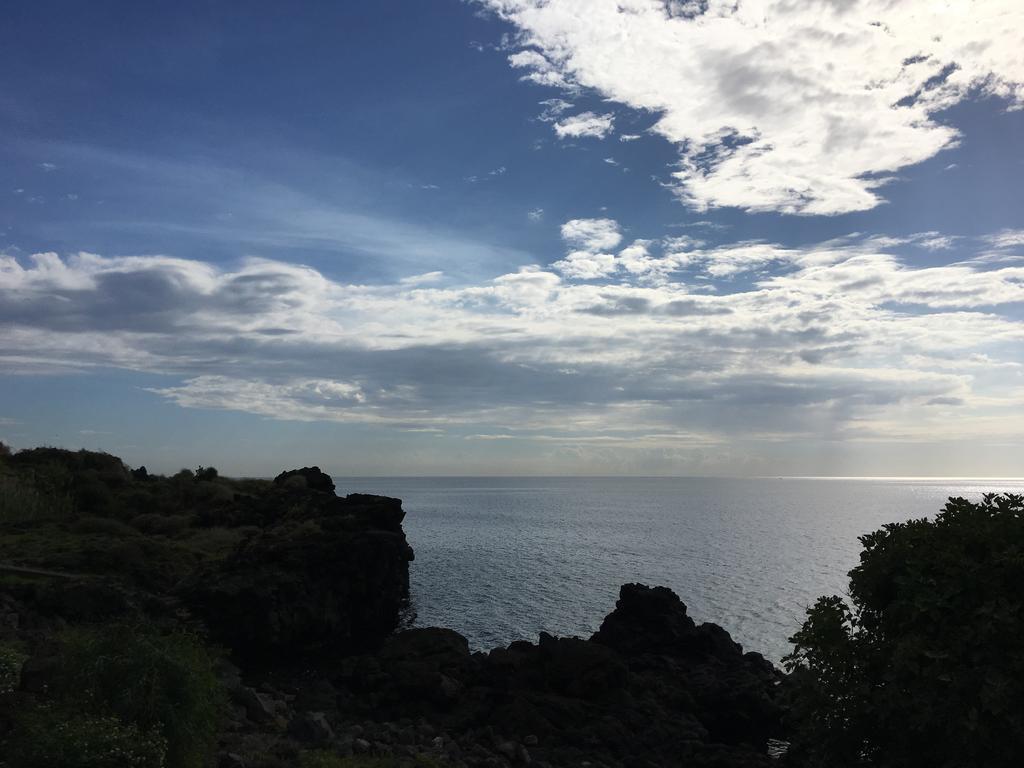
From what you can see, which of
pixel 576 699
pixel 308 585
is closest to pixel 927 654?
pixel 576 699

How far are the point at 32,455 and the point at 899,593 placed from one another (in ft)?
245

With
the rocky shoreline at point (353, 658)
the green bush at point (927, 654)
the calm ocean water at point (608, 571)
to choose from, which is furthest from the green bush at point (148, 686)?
the calm ocean water at point (608, 571)

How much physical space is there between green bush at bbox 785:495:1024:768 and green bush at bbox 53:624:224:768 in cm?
1248

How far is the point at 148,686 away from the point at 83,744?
Answer: 2.40 meters

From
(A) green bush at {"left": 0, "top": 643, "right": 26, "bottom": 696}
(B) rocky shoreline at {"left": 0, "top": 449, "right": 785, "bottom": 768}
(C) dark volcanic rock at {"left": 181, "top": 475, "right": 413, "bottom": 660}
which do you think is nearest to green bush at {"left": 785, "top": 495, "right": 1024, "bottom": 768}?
(B) rocky shoreline at {"left": 0, "top": 449, "right": 785, "bottom": 768}

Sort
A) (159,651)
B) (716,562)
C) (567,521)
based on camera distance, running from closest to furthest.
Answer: (159,651)
(716,562)
(567,521)

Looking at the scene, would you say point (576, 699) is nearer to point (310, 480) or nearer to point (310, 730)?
point (310, 730)

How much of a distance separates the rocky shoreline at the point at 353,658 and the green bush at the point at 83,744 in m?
2.07

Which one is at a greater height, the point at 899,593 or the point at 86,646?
the point at 899,593

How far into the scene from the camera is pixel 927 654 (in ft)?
47.0

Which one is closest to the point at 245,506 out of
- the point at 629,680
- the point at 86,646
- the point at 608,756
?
the point at 629,680

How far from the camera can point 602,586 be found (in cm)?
7081

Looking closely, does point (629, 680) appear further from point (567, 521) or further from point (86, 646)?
point (567, 521)

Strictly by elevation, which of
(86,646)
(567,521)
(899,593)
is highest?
(899,593)
